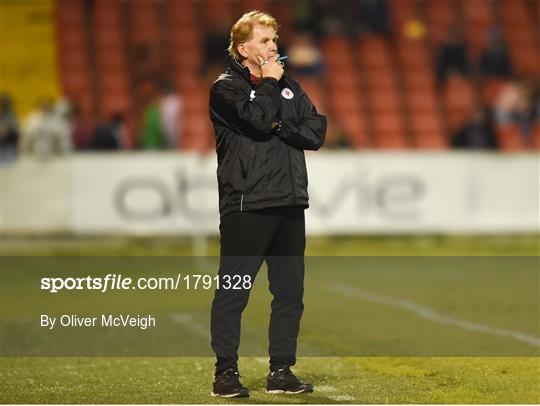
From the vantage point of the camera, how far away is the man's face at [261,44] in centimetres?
641

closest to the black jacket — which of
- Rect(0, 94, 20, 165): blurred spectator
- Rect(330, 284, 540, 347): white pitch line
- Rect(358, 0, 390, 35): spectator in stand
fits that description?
Rect(330, 284, 540, 347): white pitch line

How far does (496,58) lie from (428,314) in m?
14.7

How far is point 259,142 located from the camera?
21.3ft

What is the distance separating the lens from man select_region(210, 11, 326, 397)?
643 cm

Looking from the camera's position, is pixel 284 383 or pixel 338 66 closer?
pixel 284 383

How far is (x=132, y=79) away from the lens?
24.8 meters

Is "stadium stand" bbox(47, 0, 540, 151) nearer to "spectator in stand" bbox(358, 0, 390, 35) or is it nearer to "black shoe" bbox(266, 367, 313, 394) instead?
"spectator in stand" bbox(358, 0, 390, 35)

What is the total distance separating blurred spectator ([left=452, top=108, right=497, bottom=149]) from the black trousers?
568 inches

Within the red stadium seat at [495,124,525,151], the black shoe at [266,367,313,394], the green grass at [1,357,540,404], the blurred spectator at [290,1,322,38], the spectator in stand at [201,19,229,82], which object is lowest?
the green grass at [1,357,540,404]

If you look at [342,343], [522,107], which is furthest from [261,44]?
[522,107]

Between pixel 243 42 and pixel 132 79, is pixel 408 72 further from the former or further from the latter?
pixel 243 42

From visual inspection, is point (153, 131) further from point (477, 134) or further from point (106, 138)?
point (477, 134)

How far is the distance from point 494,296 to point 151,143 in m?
9.55

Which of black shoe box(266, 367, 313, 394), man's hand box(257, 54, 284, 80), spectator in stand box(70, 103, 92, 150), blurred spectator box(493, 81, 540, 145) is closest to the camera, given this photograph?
man's hand box(257, 54, 284, 80)
